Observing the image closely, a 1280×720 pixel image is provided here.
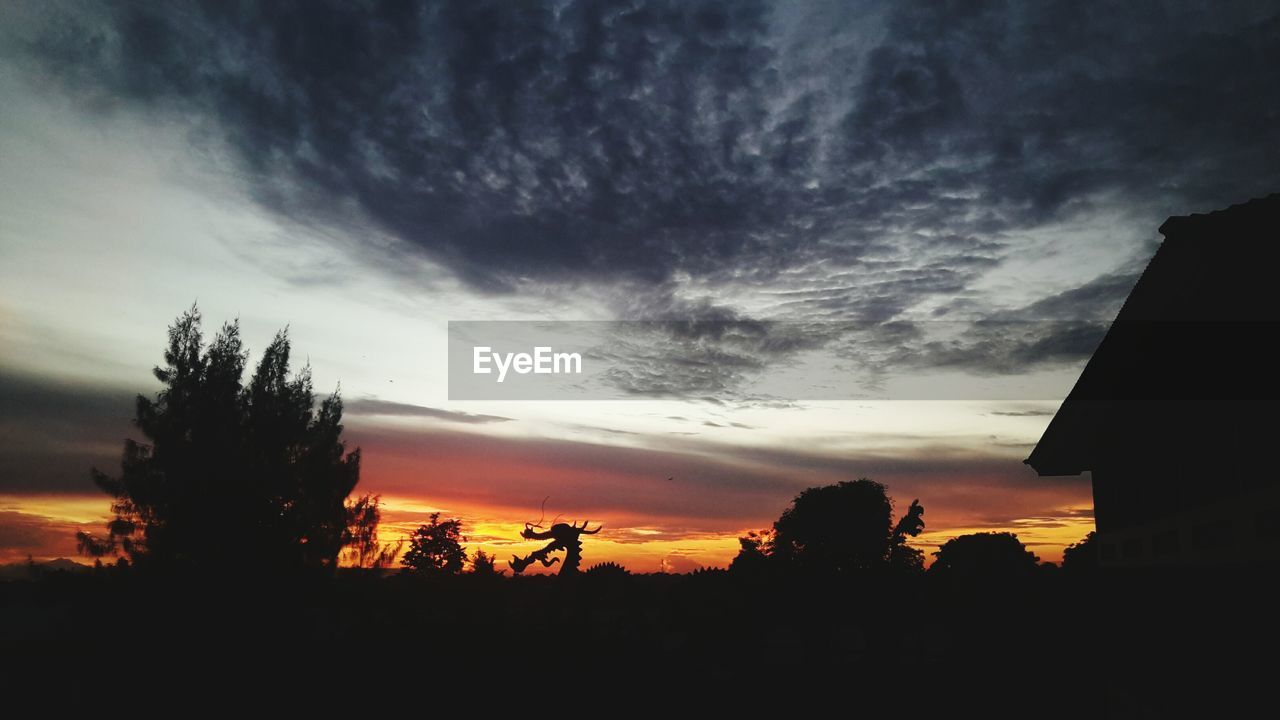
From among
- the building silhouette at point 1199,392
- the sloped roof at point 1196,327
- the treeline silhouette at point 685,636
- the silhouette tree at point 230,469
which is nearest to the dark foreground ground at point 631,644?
the treeline silhouette at point 685,636

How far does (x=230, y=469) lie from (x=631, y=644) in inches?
1042

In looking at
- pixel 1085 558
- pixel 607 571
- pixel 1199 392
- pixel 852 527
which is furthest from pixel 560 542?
pixel 852 527

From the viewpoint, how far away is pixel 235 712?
898 centimetres

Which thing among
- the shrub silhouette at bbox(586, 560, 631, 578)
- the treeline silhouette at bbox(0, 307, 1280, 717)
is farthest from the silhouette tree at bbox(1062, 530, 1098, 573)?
the shrub silhouette at bbox(586, 560, 631, 578)

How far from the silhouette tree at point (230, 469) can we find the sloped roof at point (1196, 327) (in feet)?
88.9

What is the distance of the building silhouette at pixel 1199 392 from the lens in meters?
4.36

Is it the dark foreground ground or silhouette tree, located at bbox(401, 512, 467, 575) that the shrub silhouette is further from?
silhouette tree, located at bbox(401, 512, 467, 575)

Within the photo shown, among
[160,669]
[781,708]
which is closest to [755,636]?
[781,708]

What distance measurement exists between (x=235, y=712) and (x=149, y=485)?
2570 centimetres

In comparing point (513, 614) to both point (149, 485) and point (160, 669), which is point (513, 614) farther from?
point (149, 485)

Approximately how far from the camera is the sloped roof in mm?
4176

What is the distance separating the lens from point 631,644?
980 cm

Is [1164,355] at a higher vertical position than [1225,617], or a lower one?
higher

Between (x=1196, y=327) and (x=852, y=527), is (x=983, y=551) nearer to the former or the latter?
(x=852, y=527)
